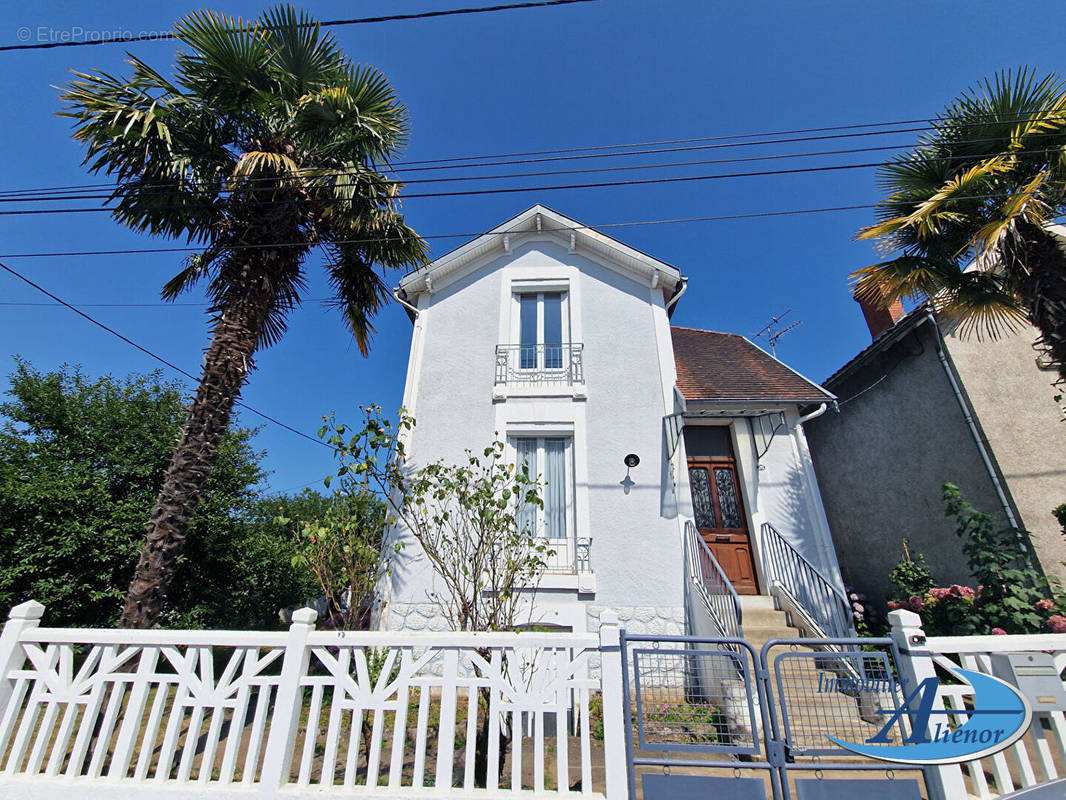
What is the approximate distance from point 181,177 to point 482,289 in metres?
5.26

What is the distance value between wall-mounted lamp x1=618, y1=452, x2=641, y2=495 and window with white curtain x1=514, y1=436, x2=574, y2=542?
940 mm

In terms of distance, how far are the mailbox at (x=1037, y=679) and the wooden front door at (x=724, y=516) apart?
15.9 feet

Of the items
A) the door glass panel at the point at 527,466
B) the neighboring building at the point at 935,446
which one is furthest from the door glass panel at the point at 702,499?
the neighboring building at the point at 935,446

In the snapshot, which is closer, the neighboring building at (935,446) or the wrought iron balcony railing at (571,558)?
the wrought iron balcony railing at (571,558)

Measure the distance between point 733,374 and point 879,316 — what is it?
17.7 feet

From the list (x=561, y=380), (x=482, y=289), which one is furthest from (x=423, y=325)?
(x=561, y=380)

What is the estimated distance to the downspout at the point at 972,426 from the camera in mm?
7414

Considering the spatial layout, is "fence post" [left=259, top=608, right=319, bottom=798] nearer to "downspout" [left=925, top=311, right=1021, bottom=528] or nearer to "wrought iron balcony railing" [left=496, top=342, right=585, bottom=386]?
"wrought iron balcony railing" [left=496, top=342, right=585, bottom=386]

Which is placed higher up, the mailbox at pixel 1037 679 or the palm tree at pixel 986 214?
the palm tree at pixel 986 214

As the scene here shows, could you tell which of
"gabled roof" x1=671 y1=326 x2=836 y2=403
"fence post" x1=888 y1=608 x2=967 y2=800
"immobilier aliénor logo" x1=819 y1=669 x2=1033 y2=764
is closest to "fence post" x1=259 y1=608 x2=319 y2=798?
"immobilier aliénor logo" x1=819 y1=669 x2=1033 y2=764

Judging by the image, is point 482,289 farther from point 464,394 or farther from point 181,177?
point 181,177

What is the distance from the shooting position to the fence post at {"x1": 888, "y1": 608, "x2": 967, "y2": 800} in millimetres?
3223

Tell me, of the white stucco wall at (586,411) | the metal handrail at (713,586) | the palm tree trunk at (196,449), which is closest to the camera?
the palm tree trunk at (196,449)

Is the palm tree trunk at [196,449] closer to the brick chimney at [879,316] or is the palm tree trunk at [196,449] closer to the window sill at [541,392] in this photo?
the window sill at [541,392]
